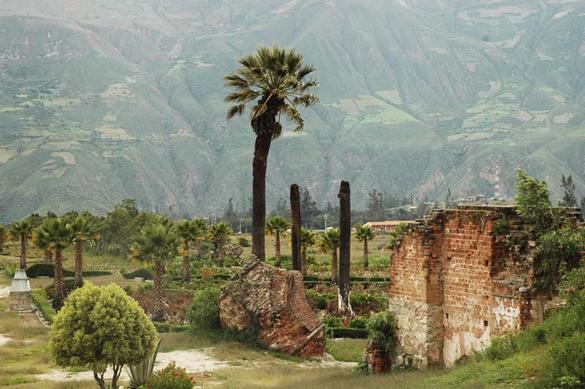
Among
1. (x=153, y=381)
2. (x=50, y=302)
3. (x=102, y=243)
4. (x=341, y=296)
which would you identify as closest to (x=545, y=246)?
(x=153, y=381)

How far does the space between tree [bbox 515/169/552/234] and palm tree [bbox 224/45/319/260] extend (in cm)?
1777

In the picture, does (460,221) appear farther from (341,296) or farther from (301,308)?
A: (341,296)

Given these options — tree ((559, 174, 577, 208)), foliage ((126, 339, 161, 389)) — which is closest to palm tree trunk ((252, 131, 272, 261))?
foliage ((126, 339, 161, 389))

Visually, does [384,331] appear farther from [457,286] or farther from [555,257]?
[555,257]

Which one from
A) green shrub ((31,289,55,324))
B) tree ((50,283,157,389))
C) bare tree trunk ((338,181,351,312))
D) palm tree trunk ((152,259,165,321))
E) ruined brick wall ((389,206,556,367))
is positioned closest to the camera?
ruined brick wall ((389,206,556,367))

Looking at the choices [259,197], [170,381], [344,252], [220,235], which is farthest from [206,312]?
[220,235]

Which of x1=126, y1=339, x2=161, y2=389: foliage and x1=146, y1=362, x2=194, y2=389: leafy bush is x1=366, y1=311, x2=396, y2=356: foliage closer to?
x1=146, y1=362, x2=194, y2=389: leafy bush

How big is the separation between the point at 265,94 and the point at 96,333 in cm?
1733

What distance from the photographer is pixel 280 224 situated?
223ft

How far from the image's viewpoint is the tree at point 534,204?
18.5 m

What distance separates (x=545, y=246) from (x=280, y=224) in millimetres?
50680

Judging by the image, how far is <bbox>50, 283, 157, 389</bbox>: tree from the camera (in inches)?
810

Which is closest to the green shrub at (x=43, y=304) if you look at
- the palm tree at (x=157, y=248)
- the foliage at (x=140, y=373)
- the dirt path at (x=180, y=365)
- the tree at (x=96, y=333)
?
the palm tree at (x=157, y=248)

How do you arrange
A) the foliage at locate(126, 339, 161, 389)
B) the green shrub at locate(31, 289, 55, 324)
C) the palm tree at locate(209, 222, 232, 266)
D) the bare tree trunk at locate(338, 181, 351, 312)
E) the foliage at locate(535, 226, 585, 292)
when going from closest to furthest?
the foliage at locate(535, 226, 585, 292)
the foliage at locate(126, 339, 161, 389)
the bare tree trunk at locate(338, 181, 351, 312)
the green shrub at locate(31, 289, 55, 324)
the palm tree at locate(209, 222, 232, 266)
